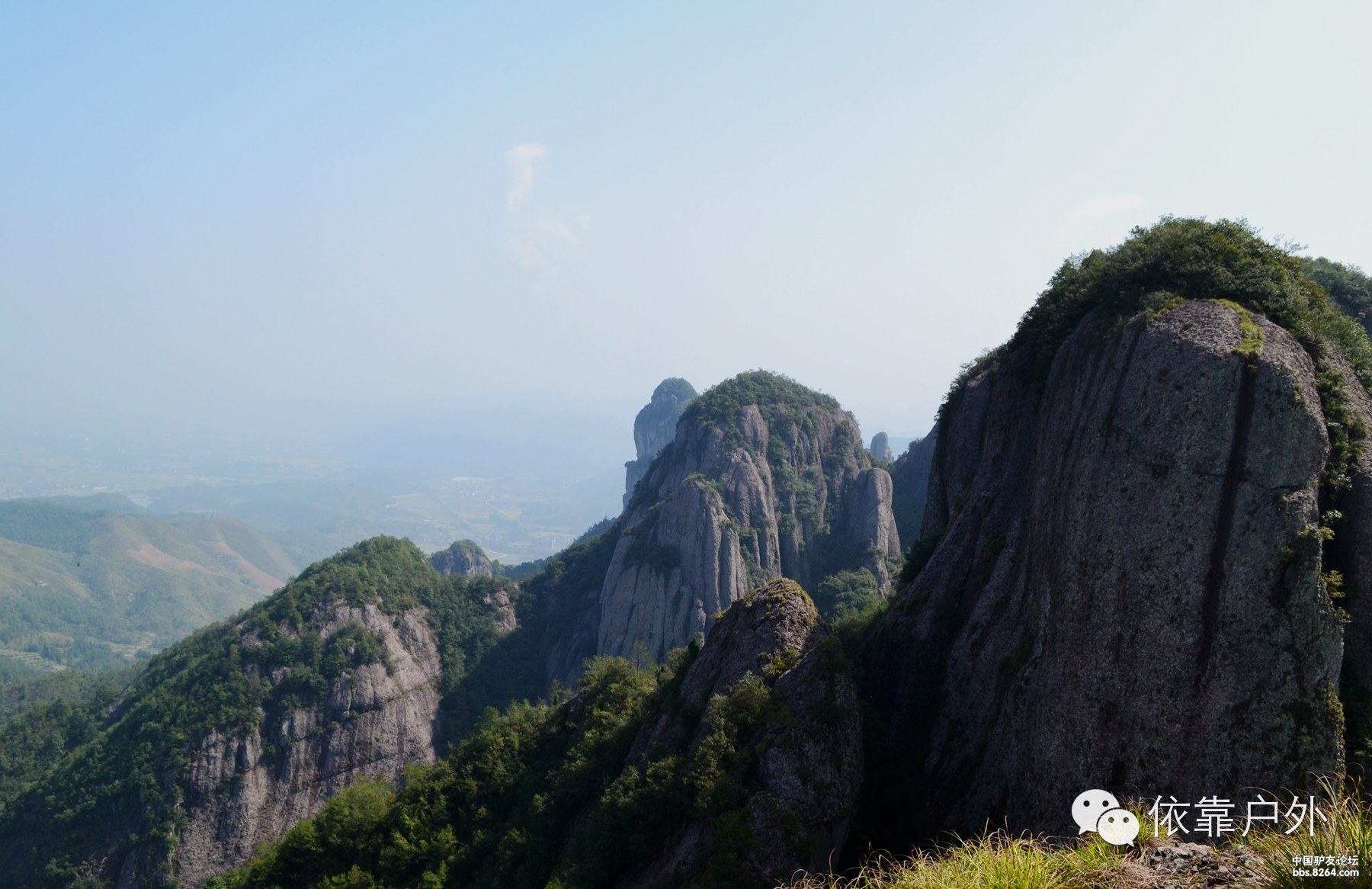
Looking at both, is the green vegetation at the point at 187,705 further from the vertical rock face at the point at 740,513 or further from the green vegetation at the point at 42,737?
the vertical rock face at the point at 740,513

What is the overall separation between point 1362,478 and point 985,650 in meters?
11.1

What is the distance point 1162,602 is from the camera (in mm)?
17562

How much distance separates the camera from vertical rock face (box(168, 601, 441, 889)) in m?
64.3

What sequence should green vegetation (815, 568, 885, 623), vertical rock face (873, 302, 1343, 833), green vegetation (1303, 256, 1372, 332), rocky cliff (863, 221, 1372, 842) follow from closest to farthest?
vertical rock face (873, 302, 1343, 833)
rocky cliff (863, 221, 1372, 842)
green vegetation (1303, 256, 1372, 332)
green vegetation (815, 568, 885, 623)

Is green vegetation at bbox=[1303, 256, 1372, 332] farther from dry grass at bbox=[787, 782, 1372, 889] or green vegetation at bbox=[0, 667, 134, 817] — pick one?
green vegetation at bbox=[0, 667, 134, 817]

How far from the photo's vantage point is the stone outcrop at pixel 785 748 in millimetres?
20391

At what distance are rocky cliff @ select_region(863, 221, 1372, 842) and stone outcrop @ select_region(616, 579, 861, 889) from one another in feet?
8.77

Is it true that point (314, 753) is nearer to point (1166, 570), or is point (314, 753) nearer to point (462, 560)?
point (1166, 570)

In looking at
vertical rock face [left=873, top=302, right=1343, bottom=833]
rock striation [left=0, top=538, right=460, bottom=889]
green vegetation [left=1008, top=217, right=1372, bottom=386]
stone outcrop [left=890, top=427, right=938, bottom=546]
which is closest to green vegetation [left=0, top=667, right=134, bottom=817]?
rock striation [left=0, top=538, right=460, bottom=889]

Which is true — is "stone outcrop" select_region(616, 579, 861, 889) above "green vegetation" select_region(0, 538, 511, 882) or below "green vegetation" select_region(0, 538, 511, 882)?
above

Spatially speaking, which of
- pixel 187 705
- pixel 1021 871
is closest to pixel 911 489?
pixel 187 705

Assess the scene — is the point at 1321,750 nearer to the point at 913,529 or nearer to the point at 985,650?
the point at 985,650

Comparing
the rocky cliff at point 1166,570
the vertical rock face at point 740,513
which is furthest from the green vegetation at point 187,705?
the rocky cliff at point 1166,570

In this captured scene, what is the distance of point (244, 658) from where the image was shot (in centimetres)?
7312
